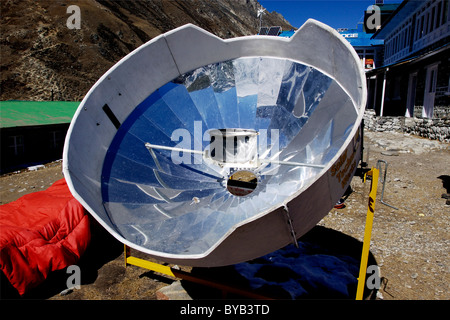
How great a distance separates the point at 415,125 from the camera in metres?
15.4

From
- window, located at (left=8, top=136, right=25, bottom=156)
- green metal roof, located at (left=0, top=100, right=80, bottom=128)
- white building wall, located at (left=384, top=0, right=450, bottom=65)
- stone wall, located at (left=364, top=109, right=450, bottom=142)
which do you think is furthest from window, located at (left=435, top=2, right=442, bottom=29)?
window, located at (left=8, top=136, right=25, bottom=156)

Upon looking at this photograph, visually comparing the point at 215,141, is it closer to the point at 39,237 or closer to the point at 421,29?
the point at 39,237

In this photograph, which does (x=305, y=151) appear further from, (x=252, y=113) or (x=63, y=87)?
(x=63, y=87)

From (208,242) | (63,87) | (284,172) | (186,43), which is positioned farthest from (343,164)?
(63,87)

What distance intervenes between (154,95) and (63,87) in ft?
72.7

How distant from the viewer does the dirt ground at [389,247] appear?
14.4ft

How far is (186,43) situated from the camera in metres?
3.99

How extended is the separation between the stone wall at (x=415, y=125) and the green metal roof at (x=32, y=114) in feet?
51.2

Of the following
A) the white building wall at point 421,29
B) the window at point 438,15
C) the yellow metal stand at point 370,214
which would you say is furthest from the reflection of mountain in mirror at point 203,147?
the window at point 438,15

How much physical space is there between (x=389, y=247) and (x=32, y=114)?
13634 mm

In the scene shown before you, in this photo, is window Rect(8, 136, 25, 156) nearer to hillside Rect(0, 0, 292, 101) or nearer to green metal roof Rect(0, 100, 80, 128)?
green metal roof Rect(0, 100, 80, 128)

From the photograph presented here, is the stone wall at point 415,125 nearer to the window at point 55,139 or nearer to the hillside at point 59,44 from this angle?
the window at point 55,139

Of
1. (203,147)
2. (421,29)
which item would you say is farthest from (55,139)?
(421,29)

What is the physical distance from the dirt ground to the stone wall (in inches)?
176
